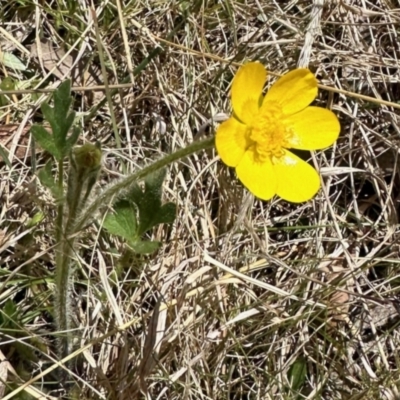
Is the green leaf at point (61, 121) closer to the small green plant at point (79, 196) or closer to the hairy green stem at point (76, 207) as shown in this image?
the small green plant at point (79, 196)

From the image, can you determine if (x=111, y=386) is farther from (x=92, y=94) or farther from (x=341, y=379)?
(x=92, y=94)

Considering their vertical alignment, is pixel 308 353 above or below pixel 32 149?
below

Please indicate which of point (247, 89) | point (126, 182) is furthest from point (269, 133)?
point (126, 182)

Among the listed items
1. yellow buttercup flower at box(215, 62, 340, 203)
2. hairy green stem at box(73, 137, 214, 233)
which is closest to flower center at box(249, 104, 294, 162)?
yellow buttercup flower at box(215, 62, 340, 203)

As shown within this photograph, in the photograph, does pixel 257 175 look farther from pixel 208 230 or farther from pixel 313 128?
pixel 208 230

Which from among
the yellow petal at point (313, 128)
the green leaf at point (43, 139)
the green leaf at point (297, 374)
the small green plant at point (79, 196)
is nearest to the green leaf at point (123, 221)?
the small green plant at point (79, 196)

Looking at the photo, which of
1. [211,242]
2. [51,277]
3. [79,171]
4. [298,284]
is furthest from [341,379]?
[79,171]
